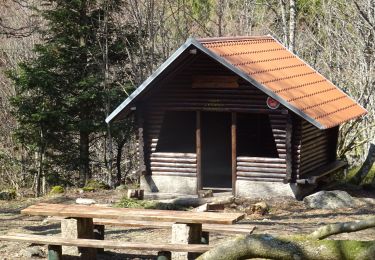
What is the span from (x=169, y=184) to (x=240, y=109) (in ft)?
7.17

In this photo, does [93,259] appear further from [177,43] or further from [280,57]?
→ [177,43]

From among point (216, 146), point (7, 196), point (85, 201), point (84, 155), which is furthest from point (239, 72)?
point (84, 155)

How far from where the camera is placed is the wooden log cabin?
13.5 metres

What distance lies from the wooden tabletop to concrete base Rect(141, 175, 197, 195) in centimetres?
597

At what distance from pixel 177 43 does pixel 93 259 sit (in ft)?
53.5

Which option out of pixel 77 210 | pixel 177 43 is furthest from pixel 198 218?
pixel 177 43

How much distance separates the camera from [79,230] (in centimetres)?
841

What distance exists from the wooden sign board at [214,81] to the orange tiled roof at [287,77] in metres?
0.38

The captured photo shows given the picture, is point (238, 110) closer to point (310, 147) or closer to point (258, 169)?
point (258, 169)

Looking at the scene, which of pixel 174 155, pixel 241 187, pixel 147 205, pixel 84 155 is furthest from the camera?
pixel 84 155

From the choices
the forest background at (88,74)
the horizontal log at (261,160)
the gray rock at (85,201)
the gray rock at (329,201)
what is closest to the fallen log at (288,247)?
the gray rock at (329,201)

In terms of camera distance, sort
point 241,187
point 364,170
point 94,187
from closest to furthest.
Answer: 1. point 241,187
2. point 364,170
3. point 94,187

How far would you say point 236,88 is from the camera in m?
13.8

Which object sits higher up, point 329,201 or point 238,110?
point 238,110
